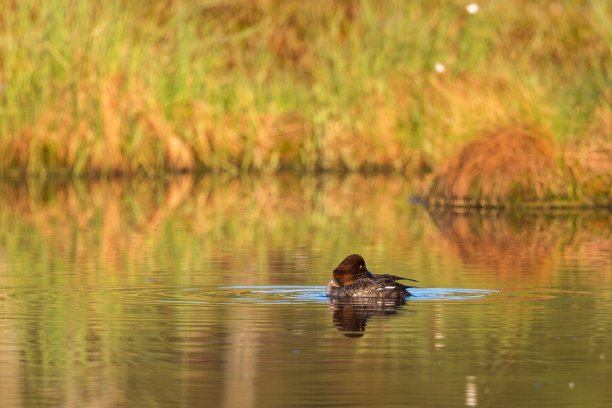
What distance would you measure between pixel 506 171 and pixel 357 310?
31.3ft

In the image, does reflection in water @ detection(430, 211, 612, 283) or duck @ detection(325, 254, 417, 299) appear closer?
duck @ detection(325, 254, 417, 299)

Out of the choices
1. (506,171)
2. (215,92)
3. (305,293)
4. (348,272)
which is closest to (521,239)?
(506,171)

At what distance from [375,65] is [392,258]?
16414 millimetres

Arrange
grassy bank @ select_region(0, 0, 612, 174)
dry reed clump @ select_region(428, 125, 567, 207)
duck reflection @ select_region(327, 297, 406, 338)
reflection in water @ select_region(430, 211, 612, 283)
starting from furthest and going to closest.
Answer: grassy bank @ select_region(0, 0, 612, 174) < dry reed clump @ select_region(428, 125, 567, 207) < reflection in water @ select_region(430, 211, 612, 283) < duck reflection @ select_region(327, 297, 406, 338)

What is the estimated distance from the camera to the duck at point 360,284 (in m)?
11.3

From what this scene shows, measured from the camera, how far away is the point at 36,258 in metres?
14.7

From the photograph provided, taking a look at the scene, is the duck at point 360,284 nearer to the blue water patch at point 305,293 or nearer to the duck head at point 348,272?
the duck head at point 348,272

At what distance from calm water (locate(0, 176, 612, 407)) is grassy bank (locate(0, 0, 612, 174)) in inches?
236

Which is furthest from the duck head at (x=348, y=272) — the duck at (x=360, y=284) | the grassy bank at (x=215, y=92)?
the grassy bank at (x=215, y=92)

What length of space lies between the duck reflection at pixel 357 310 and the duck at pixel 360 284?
35 millimetres

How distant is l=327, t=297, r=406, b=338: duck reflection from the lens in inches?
390

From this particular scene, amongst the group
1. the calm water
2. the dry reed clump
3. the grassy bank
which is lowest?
the calm water

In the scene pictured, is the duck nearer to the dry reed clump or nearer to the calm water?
the calm water

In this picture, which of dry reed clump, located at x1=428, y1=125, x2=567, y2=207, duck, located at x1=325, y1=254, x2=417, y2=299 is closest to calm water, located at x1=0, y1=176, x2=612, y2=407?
duck, located at x1=325, y1=254, x2=417, y2=299
